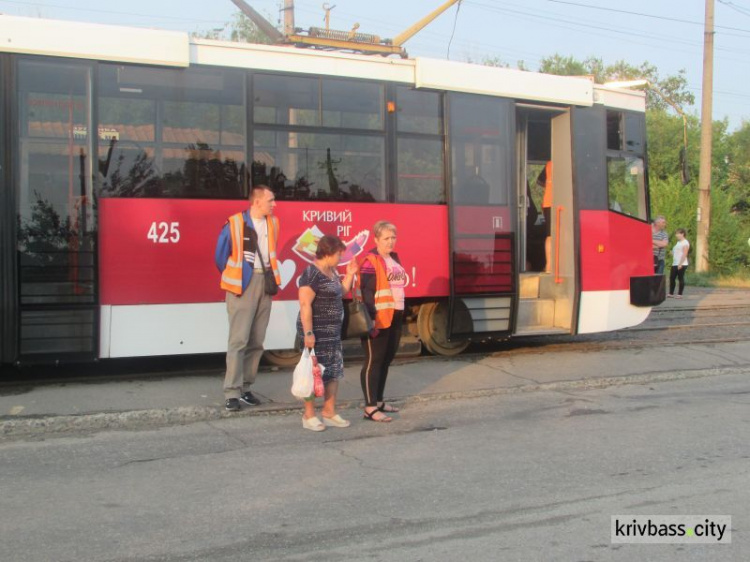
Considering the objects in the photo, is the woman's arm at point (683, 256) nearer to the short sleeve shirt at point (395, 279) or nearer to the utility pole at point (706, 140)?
the utility pole at point (706, 140)

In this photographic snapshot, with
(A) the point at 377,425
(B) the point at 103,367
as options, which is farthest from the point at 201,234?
(A) the point at 377,425

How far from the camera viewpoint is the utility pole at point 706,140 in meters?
25.6

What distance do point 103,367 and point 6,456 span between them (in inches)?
136

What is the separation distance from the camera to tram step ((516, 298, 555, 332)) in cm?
1042

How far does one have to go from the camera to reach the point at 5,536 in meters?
4.27

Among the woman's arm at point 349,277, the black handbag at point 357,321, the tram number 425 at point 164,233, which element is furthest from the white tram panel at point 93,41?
the black handbag at point 357,321

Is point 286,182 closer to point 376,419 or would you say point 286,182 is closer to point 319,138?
point 319,138

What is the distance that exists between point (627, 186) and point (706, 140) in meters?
17.0

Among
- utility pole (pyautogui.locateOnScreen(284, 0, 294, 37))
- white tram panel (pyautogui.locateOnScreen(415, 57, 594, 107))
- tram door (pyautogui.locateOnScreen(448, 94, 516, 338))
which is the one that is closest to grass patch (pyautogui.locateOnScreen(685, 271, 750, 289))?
utility pole (pyautogui.locateOnScreen(284, 0, 294, 37))

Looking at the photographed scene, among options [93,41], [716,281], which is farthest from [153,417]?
[716,281]

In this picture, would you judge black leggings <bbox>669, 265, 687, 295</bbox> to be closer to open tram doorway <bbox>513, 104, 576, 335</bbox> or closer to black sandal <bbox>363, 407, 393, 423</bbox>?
open tram doorway <bbox>513, 104, 576, 335</bbox>

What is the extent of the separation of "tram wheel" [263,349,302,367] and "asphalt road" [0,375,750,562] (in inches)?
84.2

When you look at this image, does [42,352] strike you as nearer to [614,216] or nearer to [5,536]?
[5,536]

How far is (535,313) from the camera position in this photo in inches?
415
